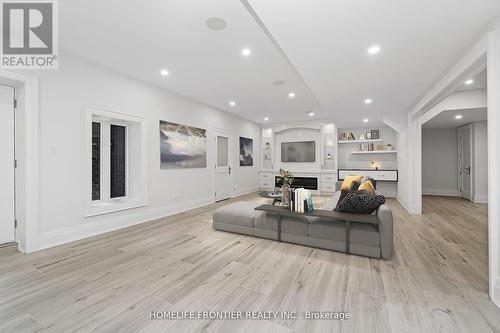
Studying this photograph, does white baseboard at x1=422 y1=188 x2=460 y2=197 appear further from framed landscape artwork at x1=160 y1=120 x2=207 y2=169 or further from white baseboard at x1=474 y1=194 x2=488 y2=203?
framed landscape artwork at x1=160 y1=120 x2=207 y2=169

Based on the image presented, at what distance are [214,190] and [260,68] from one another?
3602mm

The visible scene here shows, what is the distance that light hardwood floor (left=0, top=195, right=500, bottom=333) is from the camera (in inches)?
63.2

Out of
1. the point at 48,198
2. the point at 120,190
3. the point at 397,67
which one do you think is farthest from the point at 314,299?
the point at 120,190

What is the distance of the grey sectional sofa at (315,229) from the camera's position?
102 inches

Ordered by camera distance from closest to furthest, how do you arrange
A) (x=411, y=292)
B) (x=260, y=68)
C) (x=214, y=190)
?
(x=411, y=292) < (x=260, y=68) < (x=214, y=190)

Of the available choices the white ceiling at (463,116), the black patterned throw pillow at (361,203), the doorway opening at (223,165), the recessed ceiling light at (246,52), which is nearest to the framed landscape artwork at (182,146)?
the doorway opening at (223,165)

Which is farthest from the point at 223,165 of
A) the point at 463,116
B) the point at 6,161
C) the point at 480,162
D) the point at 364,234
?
the point at 480,162

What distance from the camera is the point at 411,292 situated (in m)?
1.96

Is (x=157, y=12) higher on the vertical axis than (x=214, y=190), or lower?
higher

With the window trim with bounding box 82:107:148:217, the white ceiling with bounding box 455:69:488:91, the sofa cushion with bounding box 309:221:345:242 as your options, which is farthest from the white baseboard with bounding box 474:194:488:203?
the window trim with bounding box 82:107:148:217

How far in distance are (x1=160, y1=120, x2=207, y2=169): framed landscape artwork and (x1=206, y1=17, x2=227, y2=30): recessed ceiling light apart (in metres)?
2.66

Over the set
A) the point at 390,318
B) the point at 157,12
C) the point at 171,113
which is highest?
the point at 157,12

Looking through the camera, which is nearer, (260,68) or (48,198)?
(48,198)

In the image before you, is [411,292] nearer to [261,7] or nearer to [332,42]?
[332,42]
